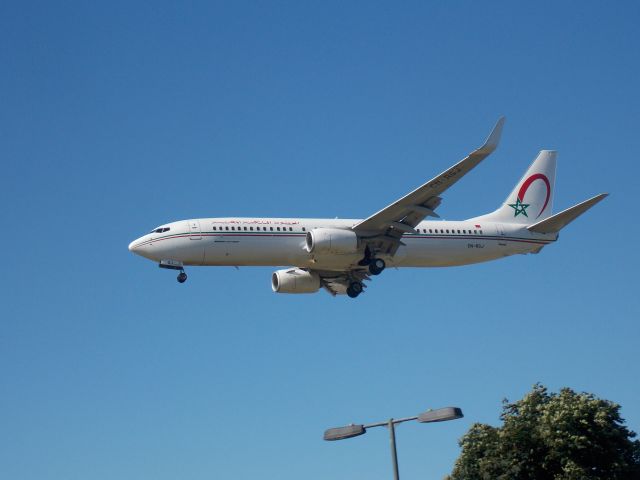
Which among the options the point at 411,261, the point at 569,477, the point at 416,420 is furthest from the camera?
the point at 411,261

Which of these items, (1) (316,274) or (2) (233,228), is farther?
(1) (316,274)

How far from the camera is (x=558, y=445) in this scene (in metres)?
53.6

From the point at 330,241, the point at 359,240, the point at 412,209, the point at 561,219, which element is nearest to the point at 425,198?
the point at 412,209

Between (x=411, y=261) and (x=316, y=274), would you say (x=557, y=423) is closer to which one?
(x=411, y=261)

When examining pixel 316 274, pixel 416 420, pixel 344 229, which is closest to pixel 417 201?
pixel 344 229

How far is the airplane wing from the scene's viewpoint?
5262 cm

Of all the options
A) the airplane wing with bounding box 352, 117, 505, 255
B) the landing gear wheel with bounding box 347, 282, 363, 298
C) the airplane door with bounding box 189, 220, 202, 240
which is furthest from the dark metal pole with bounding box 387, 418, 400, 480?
the landing gear wheel with bounding box 347, 282, 363, 298

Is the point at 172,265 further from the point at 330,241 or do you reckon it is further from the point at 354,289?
the point at 354,289

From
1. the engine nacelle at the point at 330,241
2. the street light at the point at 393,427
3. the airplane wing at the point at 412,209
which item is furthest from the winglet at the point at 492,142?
the street light at the point at 393,427

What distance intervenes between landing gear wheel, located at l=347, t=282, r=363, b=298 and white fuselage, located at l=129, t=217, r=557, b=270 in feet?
7.38

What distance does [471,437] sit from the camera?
5703cm

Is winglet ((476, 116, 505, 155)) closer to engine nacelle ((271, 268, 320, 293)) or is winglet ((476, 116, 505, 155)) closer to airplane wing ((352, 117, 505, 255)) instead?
airplane wing ((352, 117, 505, 255))

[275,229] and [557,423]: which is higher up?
[275,229]

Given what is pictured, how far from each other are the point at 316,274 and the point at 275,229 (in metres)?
6.05
